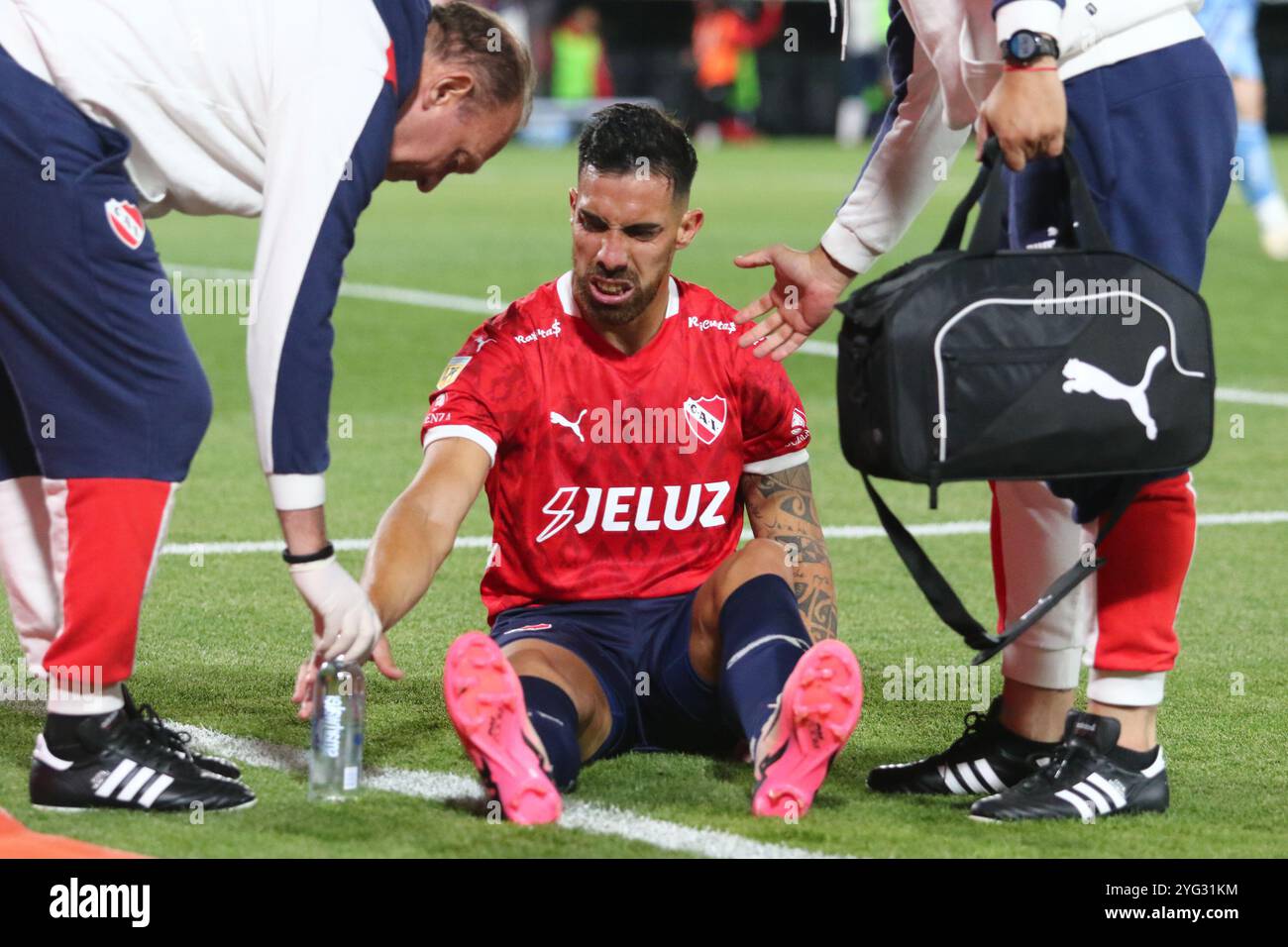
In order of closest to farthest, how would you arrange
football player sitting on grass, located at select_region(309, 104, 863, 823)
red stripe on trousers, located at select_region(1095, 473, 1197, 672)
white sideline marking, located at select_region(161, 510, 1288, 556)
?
red stripe on trousers, located at select_region(1095, 473, 1197, 672), football player sitting on grass, located at select_region(309, 104, 863, 823), white sideline marking, located at select_region(161, 510, 1288, 556)

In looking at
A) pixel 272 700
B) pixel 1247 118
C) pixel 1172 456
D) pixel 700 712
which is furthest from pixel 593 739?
pixel 1247 118

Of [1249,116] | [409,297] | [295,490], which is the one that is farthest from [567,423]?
[1249,116]

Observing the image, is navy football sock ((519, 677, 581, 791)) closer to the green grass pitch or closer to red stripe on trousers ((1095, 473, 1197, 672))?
the green grass pitch

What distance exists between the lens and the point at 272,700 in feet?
15.8

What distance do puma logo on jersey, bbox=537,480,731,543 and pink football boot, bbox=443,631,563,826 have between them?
2.34ft

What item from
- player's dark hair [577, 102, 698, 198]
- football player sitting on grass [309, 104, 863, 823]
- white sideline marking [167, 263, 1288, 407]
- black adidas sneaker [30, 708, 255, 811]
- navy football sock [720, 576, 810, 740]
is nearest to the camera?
black adidas sneaker [30, 708, 255, 811]

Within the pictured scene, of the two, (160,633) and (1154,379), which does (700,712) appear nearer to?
(1154,379)

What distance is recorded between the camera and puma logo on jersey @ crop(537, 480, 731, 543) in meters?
4.48

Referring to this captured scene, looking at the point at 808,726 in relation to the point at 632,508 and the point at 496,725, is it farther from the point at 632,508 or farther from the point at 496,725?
the point at 632,508

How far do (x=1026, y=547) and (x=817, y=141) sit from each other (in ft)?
96.2

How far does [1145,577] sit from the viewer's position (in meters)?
4.00

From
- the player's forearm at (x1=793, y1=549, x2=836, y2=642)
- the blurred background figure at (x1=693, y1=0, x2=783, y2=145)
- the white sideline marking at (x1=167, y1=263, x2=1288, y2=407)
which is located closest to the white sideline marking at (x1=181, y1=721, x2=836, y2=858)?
the player's forearm at (x1=793, y1=549, x2=836, y2=642)

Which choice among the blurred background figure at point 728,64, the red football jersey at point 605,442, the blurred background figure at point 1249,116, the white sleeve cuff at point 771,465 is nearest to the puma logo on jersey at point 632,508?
the red football jersey at point 605,442

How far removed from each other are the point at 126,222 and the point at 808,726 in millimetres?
1526
